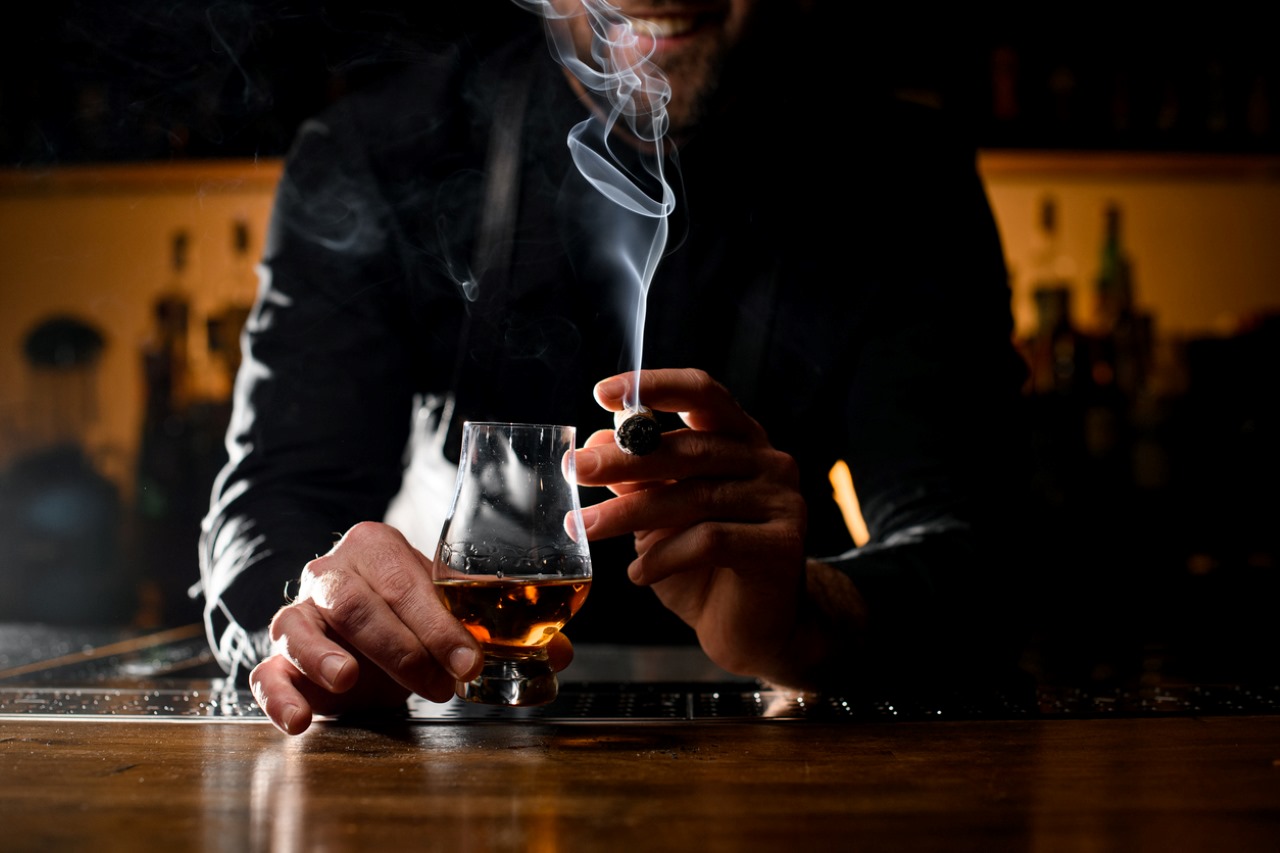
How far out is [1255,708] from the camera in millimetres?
1144

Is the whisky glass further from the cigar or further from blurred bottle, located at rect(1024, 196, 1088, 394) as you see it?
blurred bottle, located at rect(1024, 196, 1088, 394)

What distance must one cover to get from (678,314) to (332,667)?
3.20 feet

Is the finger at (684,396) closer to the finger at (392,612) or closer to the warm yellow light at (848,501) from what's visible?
the finger at (392,612)

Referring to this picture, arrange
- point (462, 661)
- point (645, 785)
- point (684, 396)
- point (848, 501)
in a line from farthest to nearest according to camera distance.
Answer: point (848, 501) < point (684, 396) < point (462, 661) < point (645, 785)

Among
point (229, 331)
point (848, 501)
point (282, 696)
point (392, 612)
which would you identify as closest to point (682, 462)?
point (392, 612)

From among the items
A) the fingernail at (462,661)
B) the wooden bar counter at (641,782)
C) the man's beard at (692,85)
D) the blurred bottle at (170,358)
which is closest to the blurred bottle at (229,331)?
the blurred bottle at (170,358)

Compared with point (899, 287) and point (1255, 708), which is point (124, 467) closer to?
point (899, 287)

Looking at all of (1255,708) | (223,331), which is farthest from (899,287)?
(223,331)

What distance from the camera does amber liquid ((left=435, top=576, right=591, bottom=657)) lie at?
102cm

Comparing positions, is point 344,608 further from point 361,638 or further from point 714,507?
point 714,507

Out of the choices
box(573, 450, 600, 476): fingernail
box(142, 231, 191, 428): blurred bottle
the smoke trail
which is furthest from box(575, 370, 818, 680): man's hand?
box(142, 231, 191, 428): blurred bottle

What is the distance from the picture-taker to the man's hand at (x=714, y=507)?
108 cm

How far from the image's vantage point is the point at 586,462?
41.1 inches

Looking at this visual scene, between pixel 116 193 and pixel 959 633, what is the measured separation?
267 cm
